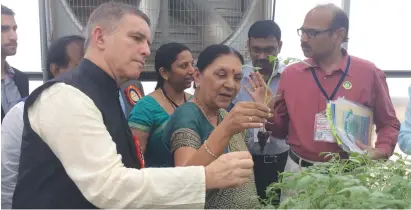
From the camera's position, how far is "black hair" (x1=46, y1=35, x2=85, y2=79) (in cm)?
193

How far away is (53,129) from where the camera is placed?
1.01 m

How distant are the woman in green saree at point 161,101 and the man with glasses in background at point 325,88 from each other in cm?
44

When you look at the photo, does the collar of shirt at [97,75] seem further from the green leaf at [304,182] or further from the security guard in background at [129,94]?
the security guard in background at [129,94]

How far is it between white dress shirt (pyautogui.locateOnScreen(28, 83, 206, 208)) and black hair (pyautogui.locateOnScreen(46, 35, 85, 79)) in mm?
914

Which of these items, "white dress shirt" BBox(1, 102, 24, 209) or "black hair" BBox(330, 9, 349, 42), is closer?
"white dress shirt" BBox(1, 102, 24, 209)

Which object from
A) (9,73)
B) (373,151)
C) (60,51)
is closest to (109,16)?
(60,51)

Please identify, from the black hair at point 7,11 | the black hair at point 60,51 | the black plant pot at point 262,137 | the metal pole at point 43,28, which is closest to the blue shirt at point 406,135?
the black plant pot at point 262,137

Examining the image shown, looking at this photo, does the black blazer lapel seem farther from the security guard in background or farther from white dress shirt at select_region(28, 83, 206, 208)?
white dress shirt at select_region(28, 83, 206, 208)

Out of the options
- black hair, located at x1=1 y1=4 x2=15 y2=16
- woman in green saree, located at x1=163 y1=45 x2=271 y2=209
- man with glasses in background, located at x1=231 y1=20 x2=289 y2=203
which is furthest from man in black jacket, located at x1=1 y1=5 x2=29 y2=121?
man with glasses in background, located at x1=231 y1=20 x2=289 y2=203

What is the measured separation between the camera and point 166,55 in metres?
2.19

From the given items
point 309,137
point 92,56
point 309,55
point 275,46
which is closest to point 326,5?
point 309,55

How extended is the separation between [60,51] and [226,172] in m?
1.11

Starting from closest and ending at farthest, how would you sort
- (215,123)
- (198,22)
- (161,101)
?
(215,123) < (161,101) < (198,22)

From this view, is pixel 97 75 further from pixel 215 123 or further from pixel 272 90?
pixel 272 90
